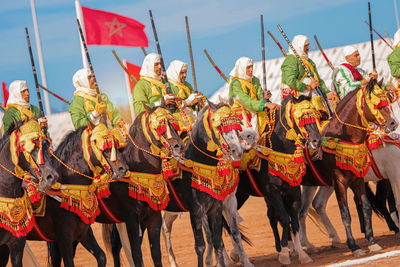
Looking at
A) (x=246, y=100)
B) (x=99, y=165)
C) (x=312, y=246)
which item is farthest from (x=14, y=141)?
(x=312, y=246)

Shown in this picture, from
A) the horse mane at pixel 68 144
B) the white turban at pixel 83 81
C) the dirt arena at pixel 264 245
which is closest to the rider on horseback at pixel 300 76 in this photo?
the dirt arena at pixel 264 245

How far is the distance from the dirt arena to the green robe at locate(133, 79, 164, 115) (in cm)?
219

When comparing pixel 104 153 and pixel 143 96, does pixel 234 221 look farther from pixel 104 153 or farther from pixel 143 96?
pixel 104 153

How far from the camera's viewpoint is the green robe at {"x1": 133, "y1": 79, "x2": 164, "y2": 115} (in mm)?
9672

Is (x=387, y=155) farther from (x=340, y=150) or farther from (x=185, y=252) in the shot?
(x=185, y=252)

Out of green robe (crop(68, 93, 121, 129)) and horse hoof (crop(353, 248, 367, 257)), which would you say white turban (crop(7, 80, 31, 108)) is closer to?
green robe (crop(68, 93, 121, 129))

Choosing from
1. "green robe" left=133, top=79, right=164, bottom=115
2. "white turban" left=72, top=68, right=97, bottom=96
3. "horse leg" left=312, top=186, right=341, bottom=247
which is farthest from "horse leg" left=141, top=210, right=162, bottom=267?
"horse leg" left=312, top=186, right=341, bottom=247

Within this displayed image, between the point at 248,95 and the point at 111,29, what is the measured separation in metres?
9.67

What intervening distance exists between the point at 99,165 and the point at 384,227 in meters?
7.19

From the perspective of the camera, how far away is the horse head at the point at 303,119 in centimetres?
977

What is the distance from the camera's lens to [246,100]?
10.6 metres

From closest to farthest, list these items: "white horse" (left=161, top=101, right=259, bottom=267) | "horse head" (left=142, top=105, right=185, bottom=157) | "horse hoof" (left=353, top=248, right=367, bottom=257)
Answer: "horse head" (left=142, top=105, right=185, bottom=157) → "white horse" (left=161, top=101, right=259, bottom=267) → "horse hoof" (left=353, top=248, right=367, bottom=257)

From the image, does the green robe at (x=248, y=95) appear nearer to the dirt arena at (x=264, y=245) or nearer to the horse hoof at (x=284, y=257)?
the horse hoof at (x=284, y=257)

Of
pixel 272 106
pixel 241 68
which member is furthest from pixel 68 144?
pixel 241 68
